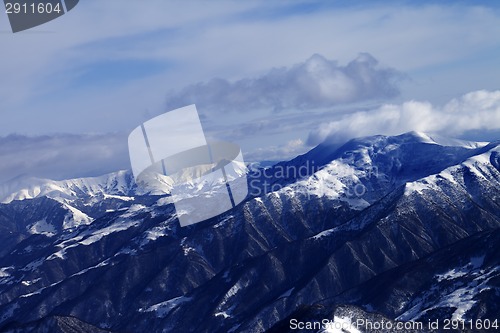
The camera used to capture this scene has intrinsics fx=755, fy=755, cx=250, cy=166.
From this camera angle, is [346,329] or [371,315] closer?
[346,329]

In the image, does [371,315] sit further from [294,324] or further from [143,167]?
[143,167]

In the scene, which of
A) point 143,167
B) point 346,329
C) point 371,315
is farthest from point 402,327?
point 143,167

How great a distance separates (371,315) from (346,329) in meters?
16.3

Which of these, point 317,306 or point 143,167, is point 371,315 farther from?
point 143,167

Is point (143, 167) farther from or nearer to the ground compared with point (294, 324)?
farther from the ground

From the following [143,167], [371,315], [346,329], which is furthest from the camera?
[371,315]

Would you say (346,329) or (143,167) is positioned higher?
(143,167)

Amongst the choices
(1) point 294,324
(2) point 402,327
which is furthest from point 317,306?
(2) point 402,327

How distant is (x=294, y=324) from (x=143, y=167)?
70.7m

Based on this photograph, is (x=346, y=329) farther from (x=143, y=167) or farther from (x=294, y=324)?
(x=143, y=167)

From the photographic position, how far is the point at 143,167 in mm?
144125

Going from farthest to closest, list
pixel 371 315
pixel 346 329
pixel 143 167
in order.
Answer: pixel 371 315
pixel 346 329
pixel 143 167

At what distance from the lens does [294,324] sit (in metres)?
193

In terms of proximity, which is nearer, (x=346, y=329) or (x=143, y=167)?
(x=143, y=167)
